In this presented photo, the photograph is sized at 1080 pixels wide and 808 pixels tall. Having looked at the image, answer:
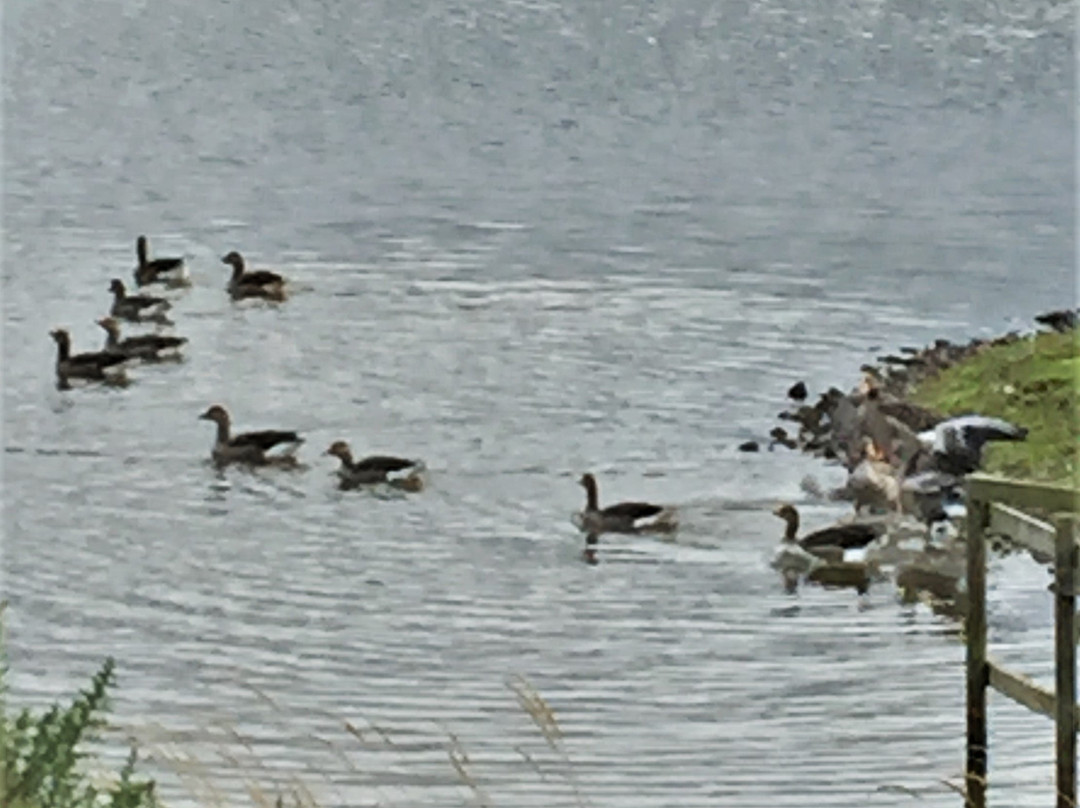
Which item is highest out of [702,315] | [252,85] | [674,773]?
[252,85]

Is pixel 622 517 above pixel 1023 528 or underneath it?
underneath

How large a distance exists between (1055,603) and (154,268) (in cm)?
1353

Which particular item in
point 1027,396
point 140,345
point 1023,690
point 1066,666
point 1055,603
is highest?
point 140,345

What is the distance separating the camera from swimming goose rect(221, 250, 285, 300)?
725 inches

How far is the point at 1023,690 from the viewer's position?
250 inches

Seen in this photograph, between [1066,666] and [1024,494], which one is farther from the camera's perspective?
[1024,494]

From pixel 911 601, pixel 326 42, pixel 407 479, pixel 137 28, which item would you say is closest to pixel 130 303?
pixel 407 479

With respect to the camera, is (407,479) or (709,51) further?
(709,51)

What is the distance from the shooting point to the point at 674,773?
795 cm

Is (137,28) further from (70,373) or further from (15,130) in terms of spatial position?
(70,373)

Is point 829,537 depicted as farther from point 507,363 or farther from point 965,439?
point 507,363

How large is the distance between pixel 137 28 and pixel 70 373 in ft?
72.7

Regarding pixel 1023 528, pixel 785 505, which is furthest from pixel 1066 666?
pixel 785 505

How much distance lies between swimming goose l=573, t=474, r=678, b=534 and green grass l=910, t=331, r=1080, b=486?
145 centimetres
